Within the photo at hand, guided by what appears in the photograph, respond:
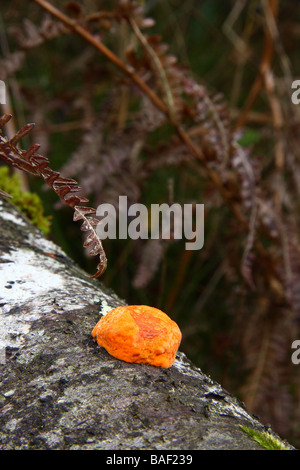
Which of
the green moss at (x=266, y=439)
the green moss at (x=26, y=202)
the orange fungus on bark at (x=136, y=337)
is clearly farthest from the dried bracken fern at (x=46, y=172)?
the green moss at (x=26, y=202)

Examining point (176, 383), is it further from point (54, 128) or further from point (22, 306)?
point (54, 128)

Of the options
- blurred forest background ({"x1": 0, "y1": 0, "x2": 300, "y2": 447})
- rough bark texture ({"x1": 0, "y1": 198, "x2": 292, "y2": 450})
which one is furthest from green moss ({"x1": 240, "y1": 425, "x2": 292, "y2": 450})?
blurred forest background ({"x1": 0, "y1": 0, "x2": 300, "y2": 447})

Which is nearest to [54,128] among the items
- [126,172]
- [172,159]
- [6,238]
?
[126,172]

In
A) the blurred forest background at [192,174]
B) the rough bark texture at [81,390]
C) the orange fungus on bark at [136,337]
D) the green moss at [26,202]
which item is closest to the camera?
the rough bark texture at [81,390]

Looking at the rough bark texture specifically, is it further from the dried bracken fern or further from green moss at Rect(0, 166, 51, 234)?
green moss at Rect(0, 166, 51, 234)

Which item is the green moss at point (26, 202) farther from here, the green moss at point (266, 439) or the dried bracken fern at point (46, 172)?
the green moss at point (266, 439)
